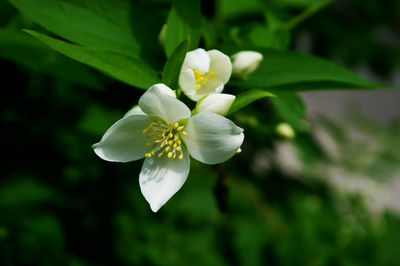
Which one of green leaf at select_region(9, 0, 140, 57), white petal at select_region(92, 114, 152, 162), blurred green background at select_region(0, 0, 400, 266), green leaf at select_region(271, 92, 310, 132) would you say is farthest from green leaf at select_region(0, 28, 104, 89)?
green leaf at select_region(271, 92, 310, 132)

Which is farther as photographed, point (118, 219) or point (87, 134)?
point (118, 219)

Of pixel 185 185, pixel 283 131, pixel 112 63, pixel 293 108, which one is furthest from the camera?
pixel 185 185

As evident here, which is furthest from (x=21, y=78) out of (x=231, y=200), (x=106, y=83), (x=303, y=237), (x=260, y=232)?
(x=303, y=237)

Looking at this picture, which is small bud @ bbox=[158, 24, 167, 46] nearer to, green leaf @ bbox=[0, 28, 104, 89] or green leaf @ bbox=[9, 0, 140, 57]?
green leaf @ bbox=[9, 0, 140, 57]

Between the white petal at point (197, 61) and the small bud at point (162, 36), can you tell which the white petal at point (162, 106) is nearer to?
the white petal at point (197, 61)

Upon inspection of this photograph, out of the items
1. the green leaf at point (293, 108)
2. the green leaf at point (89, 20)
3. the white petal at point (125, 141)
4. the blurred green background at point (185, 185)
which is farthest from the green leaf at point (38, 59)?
the green leaf at point (293, 108)

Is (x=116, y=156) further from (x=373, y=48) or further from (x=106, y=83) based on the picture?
(x=373, y=48)

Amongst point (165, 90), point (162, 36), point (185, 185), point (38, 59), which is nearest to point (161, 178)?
point (165, 90)

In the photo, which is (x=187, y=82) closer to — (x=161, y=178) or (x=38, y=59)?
(x=161, y=178)
